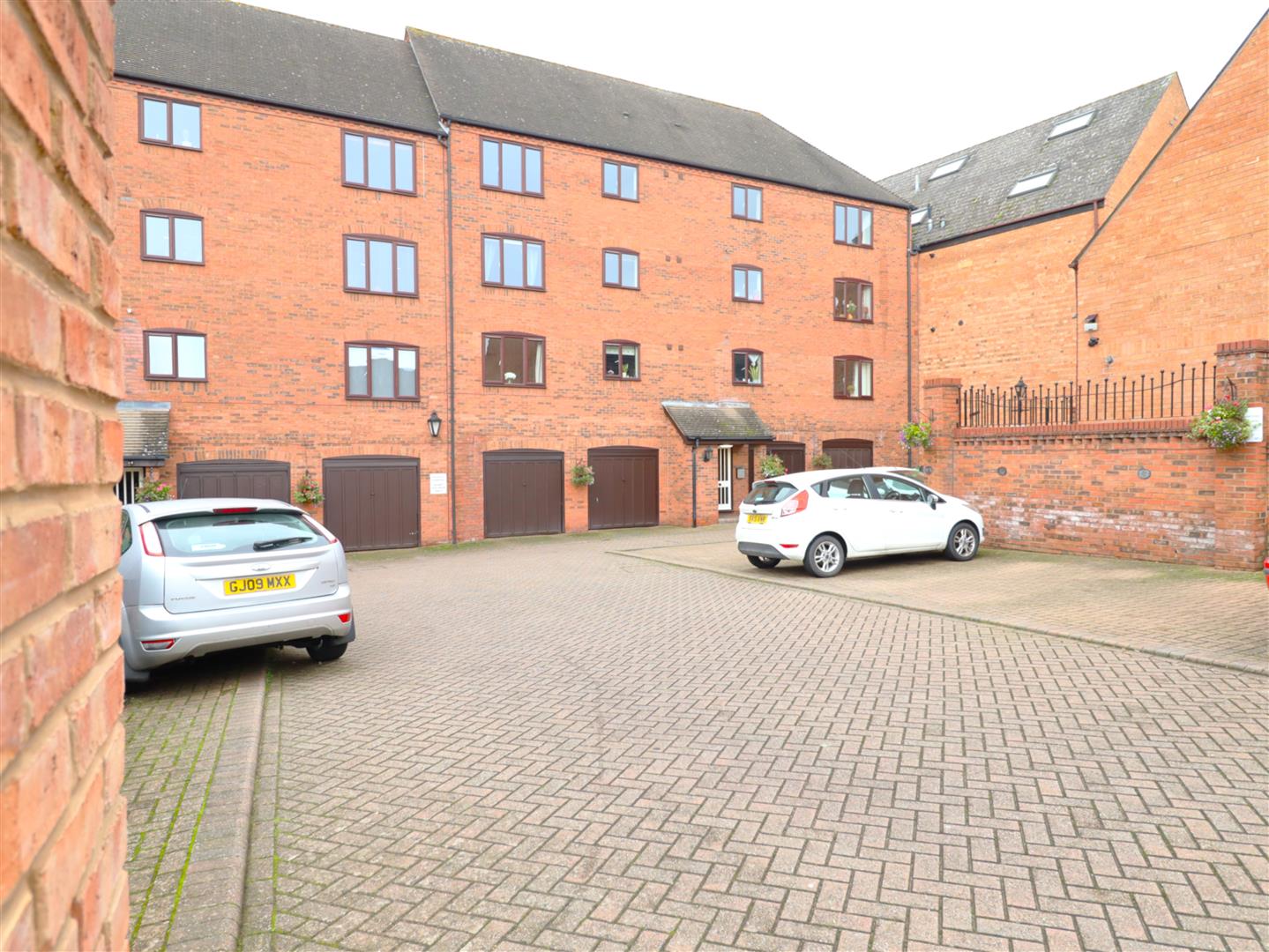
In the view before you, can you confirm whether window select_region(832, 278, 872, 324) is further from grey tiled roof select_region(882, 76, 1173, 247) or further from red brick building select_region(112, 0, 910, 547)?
grey tiled roof select_region(882, 76, 1173, 247)

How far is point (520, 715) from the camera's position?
580 cm

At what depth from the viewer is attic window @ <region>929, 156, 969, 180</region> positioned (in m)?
31.8

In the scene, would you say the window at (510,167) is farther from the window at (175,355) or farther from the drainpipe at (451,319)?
the window at (175,355)

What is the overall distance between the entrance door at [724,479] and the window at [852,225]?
850cm

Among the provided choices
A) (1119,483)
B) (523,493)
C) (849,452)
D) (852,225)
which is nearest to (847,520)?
(1119,483)

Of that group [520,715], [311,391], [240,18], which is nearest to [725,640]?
[520,715]

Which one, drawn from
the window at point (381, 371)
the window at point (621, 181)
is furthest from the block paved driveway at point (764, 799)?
the window at point (621, 181)

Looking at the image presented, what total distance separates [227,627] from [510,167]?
1801 centimetres

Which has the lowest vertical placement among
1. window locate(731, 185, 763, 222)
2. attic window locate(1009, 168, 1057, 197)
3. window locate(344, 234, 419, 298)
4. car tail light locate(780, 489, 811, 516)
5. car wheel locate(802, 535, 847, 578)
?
car wheel locate(802, 535, 847, 578)

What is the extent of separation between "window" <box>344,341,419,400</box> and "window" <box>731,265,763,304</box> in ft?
33.8

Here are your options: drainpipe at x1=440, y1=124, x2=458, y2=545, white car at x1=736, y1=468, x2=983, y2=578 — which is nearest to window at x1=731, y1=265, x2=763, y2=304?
drainpipe at x1=440, y1=124, x2=458, y2=545

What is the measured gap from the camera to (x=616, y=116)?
24.8 m

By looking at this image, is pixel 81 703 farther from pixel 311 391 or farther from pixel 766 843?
pixel 311 391

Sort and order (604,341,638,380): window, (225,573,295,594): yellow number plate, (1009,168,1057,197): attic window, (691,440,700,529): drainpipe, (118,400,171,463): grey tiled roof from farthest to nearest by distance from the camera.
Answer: (1009,168,1057,197): attic window → (691,440,700,529): drainpipe → (604,341,638,380): window → (118,400,171,463): grey tiled roof → (225,573,295,594): yellow number plate
